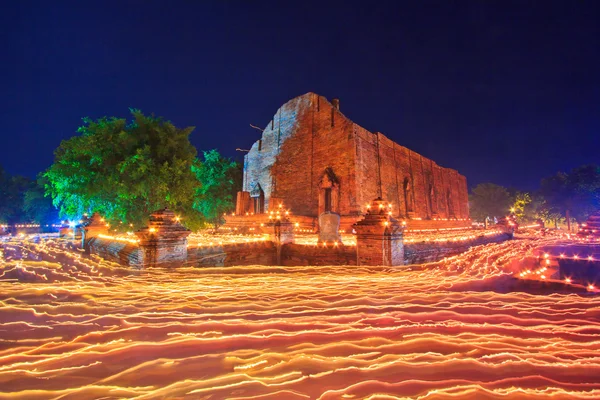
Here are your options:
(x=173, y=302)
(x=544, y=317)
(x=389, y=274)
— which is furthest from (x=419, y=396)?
(x=389, y=274)

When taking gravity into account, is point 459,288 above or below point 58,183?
below

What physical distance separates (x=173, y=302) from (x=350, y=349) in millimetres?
3002

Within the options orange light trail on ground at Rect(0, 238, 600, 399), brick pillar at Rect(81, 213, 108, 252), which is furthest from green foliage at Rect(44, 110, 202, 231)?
orange light trail on ground at Rect(0, 238, 600, 399)

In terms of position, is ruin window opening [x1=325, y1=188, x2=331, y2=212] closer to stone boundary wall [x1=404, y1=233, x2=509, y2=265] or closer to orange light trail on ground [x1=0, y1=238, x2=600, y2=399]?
stone boundary wall [x1=404, y1=233, x2=509, y2=265]

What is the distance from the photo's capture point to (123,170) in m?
10.5

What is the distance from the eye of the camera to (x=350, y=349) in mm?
2672

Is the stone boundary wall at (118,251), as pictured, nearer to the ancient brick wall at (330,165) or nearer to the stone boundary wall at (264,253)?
the stone boundary wall at (264,253)

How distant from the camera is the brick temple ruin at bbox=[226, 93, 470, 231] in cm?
1972

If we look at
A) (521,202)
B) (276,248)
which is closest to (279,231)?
(276,248)

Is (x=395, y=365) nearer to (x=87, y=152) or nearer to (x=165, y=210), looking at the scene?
(x=165, y=210)

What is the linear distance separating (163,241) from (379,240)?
613 centimetres

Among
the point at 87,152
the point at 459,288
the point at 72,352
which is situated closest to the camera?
the point at 72,352

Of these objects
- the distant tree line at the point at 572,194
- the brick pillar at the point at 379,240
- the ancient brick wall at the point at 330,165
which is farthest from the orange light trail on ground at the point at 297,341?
the distant tree line at the point at 572,194

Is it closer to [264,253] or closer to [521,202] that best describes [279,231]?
[264,253]
